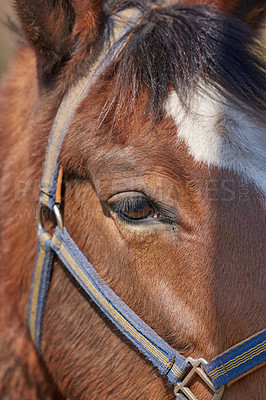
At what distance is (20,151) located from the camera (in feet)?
5.73

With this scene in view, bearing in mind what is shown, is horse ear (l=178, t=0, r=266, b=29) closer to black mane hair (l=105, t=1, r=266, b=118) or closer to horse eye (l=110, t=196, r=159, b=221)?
black mane hair (l=105, t=1, r=266, b=118)

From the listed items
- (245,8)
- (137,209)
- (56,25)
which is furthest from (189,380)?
(245,8)

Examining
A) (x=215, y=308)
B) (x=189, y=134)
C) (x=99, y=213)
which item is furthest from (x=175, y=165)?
(x=215, y=308)

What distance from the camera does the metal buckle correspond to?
121 centimetres

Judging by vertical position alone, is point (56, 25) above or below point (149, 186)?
above

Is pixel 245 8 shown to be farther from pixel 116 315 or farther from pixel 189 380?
pixel 189 380

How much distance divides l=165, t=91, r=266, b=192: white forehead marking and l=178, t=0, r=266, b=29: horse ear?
26.6 inches

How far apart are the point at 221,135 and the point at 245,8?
92 centimetres

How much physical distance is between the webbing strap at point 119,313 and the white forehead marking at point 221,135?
0.59 metres

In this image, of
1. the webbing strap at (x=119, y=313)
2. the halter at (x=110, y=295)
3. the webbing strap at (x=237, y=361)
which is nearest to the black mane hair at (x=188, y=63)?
the halter at (x=110, y=295)

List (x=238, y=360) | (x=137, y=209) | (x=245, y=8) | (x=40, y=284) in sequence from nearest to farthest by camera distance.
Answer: (x=238, y=360) → (x=137, y=209) → (x=40, y=284) → (x=245, y=8)

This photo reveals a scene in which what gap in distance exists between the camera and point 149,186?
127 centimetres

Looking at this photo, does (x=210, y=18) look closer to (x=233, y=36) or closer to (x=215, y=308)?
(x=233, y=36)

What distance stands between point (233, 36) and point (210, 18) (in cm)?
13
